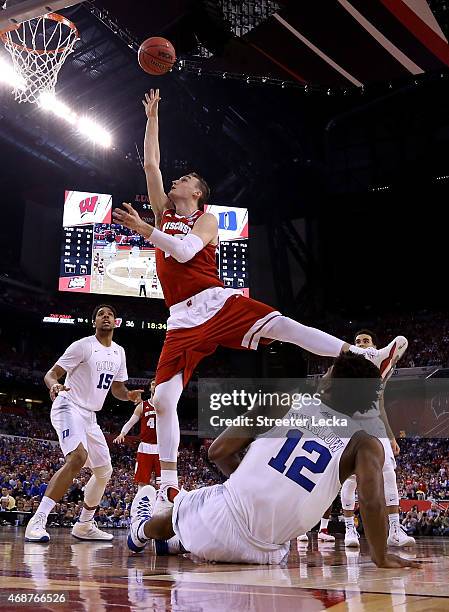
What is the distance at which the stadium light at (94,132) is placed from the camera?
20.1 m

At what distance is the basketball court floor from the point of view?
1.65m

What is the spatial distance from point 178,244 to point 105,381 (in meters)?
2.36

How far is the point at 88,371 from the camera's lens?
5672 mm

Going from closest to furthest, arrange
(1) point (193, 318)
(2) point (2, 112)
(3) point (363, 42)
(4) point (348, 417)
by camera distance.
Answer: (4) point (348, 417) < (1) point (193, 318) < (3) point (363, 42) < (2) point (2, 112)

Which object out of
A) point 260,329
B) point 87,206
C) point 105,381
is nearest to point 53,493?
point 105,381

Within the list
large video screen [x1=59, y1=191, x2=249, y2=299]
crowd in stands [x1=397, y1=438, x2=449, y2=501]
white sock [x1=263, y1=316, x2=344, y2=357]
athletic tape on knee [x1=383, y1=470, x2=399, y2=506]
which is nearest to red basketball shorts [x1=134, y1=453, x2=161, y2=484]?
athletic tape on knee [x1=383, y1=470, x2=399, y2=506]

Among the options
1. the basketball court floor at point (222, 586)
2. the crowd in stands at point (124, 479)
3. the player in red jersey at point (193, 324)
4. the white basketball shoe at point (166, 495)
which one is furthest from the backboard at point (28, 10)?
the crowd in stands at point (124, 479)

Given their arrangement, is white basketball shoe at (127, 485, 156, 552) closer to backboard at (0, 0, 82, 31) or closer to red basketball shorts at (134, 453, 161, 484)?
red basketball shorts at (134, 453, 161, 484)

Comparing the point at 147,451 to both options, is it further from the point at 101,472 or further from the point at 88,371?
the point at 88,371

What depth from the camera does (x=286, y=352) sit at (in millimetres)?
26219

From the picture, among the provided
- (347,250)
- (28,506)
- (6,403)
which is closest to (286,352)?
(347,250)

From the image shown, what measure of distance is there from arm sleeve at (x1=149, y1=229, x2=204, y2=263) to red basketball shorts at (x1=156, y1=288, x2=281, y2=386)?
0.37 metres

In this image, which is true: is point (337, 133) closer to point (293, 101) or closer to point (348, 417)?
point (293, 101)

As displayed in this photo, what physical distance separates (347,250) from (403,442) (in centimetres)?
830
